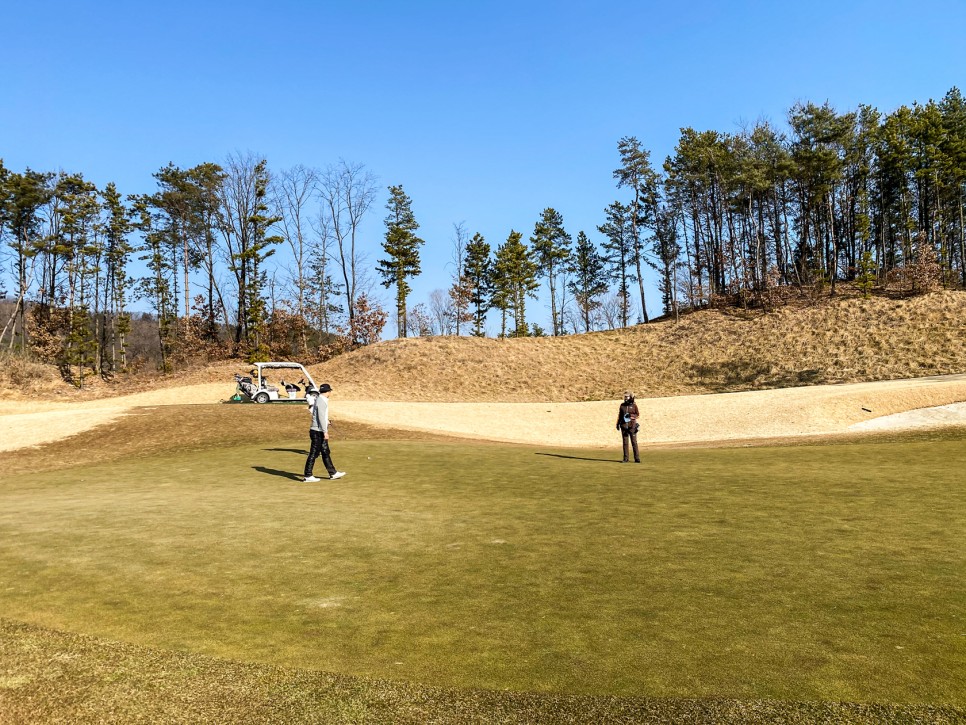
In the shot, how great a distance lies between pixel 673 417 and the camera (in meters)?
31.1

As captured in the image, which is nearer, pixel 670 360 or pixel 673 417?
pixel 673 417

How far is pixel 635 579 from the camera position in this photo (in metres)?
6.51

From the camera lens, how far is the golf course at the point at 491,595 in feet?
13.2

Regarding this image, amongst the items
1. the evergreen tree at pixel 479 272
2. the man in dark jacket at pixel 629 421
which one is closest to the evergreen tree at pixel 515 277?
the evergreen tree at pixel 479 272

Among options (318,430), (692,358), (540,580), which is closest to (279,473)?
(318,430)

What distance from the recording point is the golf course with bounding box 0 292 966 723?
158 inches

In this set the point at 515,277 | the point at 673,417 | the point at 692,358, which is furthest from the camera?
the point at 515,277

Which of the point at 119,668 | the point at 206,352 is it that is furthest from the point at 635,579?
the point at 206,352

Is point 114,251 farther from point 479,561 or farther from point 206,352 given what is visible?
point 479,561

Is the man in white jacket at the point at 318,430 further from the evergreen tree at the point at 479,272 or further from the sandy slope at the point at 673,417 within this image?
the evergreen tree at the point at 479,272

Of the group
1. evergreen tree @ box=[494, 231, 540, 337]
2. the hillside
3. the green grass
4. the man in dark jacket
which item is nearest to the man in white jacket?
the green grass

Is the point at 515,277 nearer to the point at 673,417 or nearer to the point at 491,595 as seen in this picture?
the point at 673,417

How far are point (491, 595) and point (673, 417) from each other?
26.7 meters

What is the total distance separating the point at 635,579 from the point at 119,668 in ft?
15.5
